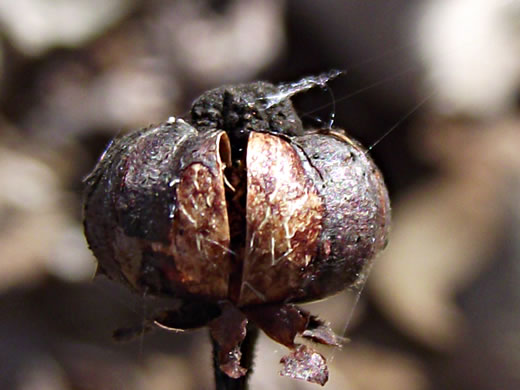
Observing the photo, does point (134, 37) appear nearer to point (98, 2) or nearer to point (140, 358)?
point (98, 2)

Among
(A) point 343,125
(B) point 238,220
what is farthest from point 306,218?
(A) point 343,125

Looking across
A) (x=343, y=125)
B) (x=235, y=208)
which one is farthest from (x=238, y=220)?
(x=343, y=125)

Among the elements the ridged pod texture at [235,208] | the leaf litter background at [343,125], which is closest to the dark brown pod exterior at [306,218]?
the ridged pod texture at [235,208]

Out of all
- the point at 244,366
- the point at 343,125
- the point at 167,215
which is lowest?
the point at 343,125

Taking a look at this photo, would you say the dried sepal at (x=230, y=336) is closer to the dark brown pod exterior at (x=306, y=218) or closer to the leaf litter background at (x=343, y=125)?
the dark brown pod exterior at (x=306, y=218)

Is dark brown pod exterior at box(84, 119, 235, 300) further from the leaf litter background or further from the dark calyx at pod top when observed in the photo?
the leaf litter background

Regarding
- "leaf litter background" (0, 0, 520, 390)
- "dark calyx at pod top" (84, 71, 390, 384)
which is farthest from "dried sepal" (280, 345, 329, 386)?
"leaf litter background" (0, 0, 520, 390)

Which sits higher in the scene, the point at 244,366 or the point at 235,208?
the point at 235,208

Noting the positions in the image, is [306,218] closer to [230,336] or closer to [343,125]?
[230,336]

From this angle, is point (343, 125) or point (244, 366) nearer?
point (244, 366)
